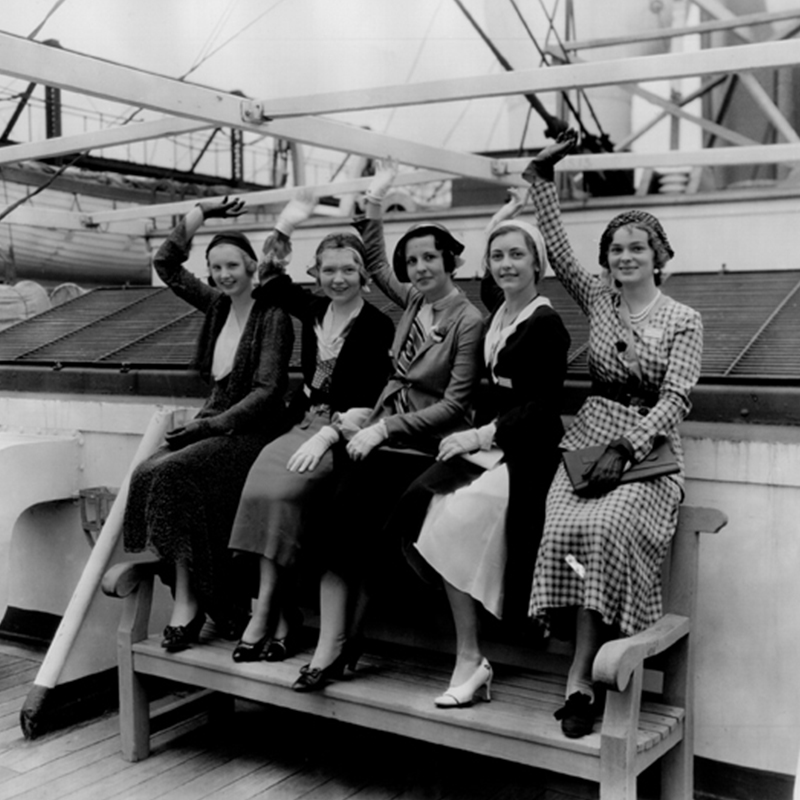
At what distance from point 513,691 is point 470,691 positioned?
20 centimetres

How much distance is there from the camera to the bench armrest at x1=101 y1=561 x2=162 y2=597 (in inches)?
153

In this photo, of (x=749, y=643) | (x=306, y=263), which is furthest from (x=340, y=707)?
(x=306, y=263)

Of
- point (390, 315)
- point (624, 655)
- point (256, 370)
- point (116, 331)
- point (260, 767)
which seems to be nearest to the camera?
→ point (624, 655)

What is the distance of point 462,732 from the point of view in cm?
311

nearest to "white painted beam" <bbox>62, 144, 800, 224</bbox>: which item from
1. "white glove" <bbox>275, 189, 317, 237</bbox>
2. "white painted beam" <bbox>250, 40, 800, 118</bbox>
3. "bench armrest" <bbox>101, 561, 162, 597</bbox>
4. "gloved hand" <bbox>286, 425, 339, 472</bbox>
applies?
"white glove" <bbox>275, 189, 317, 237</bbox>

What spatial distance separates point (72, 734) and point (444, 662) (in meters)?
1.61

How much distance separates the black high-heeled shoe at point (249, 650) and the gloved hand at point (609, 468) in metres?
1.37

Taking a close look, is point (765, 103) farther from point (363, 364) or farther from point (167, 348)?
point (363, 364)

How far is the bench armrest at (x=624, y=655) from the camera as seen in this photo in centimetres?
277

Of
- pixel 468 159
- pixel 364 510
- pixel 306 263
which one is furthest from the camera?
pixel 306 263

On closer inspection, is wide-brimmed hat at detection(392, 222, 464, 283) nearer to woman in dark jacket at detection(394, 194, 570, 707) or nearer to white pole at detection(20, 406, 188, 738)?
woman in dark jacket at detection(394, 194, 570, 707)

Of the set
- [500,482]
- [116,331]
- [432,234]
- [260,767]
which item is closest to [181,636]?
[260,767]

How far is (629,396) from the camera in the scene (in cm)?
329

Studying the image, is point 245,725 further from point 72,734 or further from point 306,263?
point 306,263
